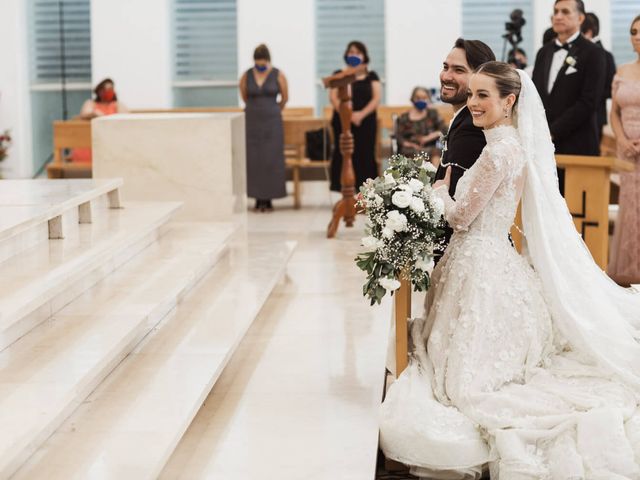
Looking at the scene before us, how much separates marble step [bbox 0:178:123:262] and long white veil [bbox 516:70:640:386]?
2180mm

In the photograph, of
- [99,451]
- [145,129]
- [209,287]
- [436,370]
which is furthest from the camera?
[145,129]

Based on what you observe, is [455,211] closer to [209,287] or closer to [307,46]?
[209,287]

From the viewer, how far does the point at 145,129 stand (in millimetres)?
8172

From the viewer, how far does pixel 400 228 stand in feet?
14.6

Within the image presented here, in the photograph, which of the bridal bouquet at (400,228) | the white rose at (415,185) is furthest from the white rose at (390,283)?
the white rose at (415,185)

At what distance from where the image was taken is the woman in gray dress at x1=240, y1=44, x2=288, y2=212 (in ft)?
37.6

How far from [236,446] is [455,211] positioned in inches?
50.2

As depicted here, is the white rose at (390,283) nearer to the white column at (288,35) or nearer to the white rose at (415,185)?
the white rose at (415,185)

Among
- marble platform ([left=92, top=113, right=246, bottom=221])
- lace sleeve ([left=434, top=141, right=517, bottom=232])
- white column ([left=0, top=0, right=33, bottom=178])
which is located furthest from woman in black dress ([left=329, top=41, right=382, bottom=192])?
lace sleeve ([left=434, top=141, right=517, bottom=232])

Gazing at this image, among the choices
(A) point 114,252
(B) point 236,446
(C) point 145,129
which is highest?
(C) point 145,129

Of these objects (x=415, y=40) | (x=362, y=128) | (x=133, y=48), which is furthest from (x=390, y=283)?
(x=133, y=48)

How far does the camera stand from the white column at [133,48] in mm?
15734

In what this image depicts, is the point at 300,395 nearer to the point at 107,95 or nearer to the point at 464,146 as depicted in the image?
the point at 464,146

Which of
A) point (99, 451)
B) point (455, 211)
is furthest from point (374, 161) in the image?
point (99, 451)
